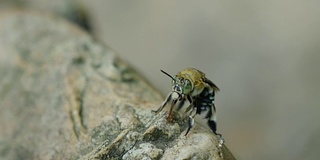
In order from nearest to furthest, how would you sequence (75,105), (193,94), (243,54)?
1. (193,94)
2. (75,105)
3. (243,54)

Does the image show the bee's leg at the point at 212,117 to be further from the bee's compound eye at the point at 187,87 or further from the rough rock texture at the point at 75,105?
the bee's compound eye at the point at 187,87

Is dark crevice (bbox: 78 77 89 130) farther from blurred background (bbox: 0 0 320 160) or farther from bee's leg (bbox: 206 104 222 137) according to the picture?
blurred background (bbox: 0 0 320 160)

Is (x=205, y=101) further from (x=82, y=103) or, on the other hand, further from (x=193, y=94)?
(x=82, y=103)

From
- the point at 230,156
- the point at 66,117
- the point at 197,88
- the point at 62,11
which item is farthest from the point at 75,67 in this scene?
the point at 62,11

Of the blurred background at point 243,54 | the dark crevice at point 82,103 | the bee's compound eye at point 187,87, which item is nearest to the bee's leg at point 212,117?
the bee's compound eye at point 187,87

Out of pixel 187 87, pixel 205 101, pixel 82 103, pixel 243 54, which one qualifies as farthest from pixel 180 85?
pixel 243 54
